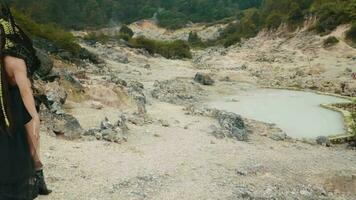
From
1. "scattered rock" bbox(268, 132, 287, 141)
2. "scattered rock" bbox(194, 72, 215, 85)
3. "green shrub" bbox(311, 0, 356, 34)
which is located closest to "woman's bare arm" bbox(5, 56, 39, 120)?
"scattered rock" bbox(268, 132, 287, 141)

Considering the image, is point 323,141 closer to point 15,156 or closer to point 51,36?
point 15,156

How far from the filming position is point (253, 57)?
168ft

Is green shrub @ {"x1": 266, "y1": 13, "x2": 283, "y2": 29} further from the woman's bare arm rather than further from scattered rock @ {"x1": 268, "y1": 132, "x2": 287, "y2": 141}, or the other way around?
the woman's bare arm

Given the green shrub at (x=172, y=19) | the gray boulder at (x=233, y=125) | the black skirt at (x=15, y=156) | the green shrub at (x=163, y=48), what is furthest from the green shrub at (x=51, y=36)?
the green shrub at (x=172, y=19)

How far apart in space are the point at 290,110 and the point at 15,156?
872 inches

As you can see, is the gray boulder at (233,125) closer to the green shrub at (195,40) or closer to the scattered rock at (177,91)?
the scattered rock at (177,91)

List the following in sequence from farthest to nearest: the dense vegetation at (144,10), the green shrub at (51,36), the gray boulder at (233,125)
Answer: the dense vegetation at (144,10), the green shrub at (51,36), the gray boulder at (233,125)

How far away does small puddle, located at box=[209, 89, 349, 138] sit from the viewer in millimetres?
20586

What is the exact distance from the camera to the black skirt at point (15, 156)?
432 centimetres

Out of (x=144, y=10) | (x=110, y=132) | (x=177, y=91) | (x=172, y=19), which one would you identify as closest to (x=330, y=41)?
(x=177, y=91)

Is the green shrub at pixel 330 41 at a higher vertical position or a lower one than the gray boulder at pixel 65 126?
lower

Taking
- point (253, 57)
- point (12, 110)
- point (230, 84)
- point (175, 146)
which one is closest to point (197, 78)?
point (230, 84)

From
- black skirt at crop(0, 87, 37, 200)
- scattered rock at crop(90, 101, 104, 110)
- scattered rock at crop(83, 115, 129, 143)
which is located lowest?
scattered rock at crop(90, 101, 104, 110)

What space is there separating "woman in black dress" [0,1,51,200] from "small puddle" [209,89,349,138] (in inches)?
618
